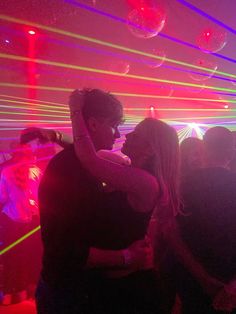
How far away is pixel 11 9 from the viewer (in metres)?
4.09

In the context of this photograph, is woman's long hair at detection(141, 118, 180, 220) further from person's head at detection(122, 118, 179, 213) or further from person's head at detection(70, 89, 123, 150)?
person's head at detection(70, 89, 123, 150)

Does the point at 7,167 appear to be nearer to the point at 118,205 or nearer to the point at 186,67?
the point at 118,205

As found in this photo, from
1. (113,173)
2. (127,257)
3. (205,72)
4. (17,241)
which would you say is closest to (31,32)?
(17,241)

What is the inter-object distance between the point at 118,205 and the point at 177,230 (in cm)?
80

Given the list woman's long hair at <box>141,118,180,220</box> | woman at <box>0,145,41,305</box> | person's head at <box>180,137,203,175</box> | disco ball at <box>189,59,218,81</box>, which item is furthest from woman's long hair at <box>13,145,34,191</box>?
disco ball at <box>189,59,218,81</box>

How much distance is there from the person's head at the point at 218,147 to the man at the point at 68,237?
1.03 m

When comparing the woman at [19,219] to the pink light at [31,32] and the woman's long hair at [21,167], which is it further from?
the pink light at [31,32]

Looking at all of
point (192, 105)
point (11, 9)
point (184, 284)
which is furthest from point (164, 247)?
point (192, 105)

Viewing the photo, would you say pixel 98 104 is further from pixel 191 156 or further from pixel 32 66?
pixel 32 66

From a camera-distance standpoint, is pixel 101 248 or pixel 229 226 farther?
pixel 229 226

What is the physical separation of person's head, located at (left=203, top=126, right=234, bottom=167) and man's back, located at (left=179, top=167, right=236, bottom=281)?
0.48ft

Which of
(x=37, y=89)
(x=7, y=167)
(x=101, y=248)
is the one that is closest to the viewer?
(x=101, y=248)

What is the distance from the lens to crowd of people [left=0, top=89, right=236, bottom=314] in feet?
4.42

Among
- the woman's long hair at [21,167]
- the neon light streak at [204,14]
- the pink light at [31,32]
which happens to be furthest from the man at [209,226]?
the pink light at [31,32]
